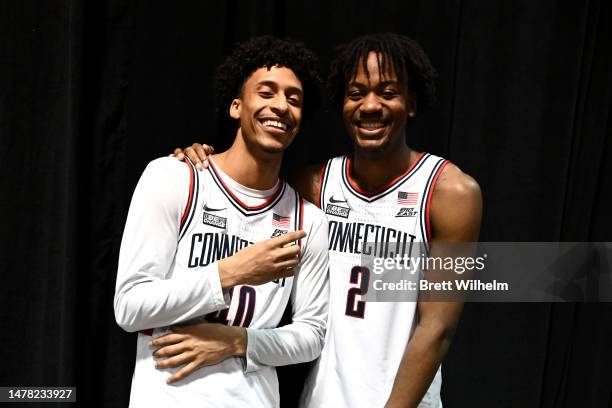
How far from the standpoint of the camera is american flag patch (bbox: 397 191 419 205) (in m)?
1.72

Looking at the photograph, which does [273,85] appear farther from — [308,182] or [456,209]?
[456,209]

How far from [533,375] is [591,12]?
1314 mm

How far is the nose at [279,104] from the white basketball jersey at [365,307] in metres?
0.34

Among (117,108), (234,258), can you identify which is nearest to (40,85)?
(117,108)

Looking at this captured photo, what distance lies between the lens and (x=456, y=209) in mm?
1660

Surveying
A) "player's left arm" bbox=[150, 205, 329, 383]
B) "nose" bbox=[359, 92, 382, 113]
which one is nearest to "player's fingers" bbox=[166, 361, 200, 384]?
"player's left arm" bbox=[150, 205, 329, 383]

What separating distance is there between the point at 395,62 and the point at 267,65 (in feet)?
1.17

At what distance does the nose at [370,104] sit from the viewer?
1.68 metres

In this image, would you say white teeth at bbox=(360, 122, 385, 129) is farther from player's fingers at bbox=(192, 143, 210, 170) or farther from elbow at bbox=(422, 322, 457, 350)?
elbow at bbox=(422, 322, 457, 350)

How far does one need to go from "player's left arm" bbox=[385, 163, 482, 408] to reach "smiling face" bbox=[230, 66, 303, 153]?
1.46 ft

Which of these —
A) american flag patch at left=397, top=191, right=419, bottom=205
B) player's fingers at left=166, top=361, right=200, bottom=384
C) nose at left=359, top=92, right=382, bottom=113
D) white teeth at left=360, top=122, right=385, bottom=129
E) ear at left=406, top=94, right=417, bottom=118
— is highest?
ear at left=406, top=94, right=417, bottom=118

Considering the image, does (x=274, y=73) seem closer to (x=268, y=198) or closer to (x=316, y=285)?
(x=268, y=198)

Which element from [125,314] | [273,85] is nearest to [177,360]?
[125,314]

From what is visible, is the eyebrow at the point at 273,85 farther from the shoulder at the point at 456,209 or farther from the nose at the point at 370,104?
the shoulder at the point at 456,209
